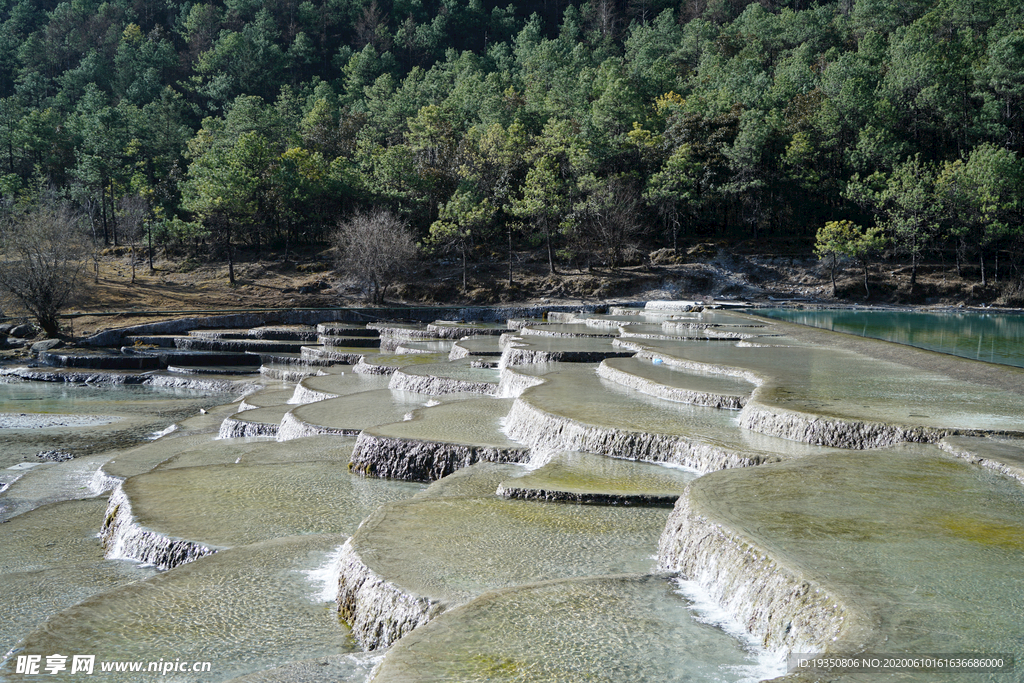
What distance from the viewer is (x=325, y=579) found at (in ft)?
24.1

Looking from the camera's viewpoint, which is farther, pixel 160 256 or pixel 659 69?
pixel 659 69

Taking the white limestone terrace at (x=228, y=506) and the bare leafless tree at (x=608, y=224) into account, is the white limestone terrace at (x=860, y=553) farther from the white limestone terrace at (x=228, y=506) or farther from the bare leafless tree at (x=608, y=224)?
the bare leafless tree at (x=608, y=224)

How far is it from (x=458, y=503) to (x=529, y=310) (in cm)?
3264

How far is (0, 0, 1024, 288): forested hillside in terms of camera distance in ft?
163

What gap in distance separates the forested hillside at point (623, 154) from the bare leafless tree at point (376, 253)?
5261 mm

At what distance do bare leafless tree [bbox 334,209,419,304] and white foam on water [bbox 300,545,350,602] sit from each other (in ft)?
120

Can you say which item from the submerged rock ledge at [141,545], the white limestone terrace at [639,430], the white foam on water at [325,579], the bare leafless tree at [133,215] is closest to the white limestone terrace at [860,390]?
the white limestone terrace at [639,430]

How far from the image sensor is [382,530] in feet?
24.7

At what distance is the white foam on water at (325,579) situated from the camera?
23.0ft

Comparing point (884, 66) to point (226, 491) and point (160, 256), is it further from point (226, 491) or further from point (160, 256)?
point (226, 491)

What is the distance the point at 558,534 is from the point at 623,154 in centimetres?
5146

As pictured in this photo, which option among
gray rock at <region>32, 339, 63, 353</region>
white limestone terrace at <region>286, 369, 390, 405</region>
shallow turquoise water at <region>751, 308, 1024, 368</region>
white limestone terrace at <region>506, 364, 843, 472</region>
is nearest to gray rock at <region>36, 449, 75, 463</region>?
white limestone terrace at <region>286, 369, 390, 405</region>

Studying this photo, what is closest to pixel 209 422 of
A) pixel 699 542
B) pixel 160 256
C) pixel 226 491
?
pixel 226 491

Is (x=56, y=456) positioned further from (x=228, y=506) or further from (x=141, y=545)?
(x=141, y=545)
